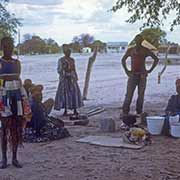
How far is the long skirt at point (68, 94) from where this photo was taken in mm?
11891

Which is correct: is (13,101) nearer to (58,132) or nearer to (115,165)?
(115,165)

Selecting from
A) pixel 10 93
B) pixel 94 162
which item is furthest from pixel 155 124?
pixel 10 93

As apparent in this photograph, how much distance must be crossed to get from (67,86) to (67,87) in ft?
0.08

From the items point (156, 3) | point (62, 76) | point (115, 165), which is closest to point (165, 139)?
point (115, 165)

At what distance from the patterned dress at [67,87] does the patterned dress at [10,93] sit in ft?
17.1

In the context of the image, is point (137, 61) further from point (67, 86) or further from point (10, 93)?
point (10, 93)

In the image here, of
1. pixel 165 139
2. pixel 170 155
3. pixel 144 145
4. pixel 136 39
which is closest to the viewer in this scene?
pixel 170 155

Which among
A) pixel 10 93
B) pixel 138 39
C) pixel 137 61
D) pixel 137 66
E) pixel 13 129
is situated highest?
pixel 138 39

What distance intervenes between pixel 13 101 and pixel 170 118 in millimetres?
3230

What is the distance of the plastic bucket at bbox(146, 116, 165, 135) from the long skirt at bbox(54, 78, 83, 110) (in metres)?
3.27

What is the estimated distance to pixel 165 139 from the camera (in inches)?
340

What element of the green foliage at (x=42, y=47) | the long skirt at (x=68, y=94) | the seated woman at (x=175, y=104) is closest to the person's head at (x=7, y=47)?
the seated woman at (x=175, y=104)

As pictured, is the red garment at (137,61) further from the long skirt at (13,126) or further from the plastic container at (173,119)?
the long skirt at (13,126)

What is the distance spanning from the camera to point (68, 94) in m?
11.9
